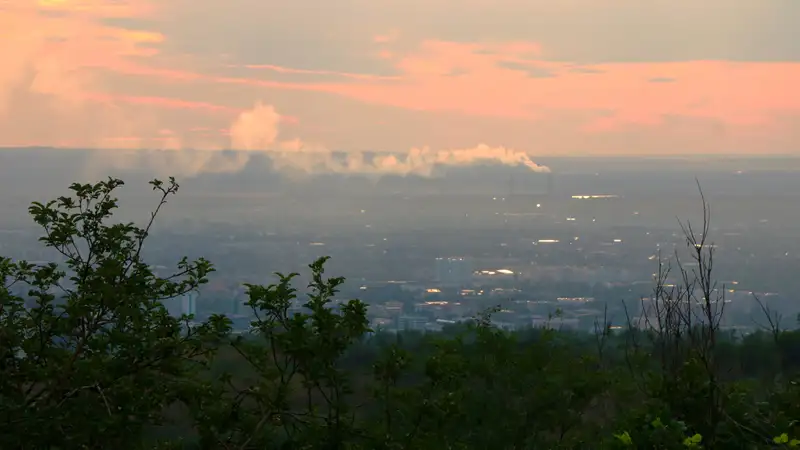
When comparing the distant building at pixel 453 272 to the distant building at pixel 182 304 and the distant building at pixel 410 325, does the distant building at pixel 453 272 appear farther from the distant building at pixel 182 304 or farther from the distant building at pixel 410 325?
the distant building at pixel 182 304

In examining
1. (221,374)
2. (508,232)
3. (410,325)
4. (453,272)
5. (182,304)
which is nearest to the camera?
(221,374)

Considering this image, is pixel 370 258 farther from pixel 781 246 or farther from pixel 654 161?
pixel 654 161

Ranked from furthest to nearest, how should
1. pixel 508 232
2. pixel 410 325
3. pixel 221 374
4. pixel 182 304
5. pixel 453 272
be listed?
pixel 508 232 < pixel 453 272 < pixel 410 325 < pixel 182 304 < pixel 221 374

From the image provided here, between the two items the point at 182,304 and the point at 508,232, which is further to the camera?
the point at 508,232

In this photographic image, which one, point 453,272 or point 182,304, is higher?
point 453,272

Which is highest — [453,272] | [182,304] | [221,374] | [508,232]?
[508,232]

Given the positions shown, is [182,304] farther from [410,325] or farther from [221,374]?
[410,325]

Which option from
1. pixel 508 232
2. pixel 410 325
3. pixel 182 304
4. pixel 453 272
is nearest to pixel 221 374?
pixel 182 304
